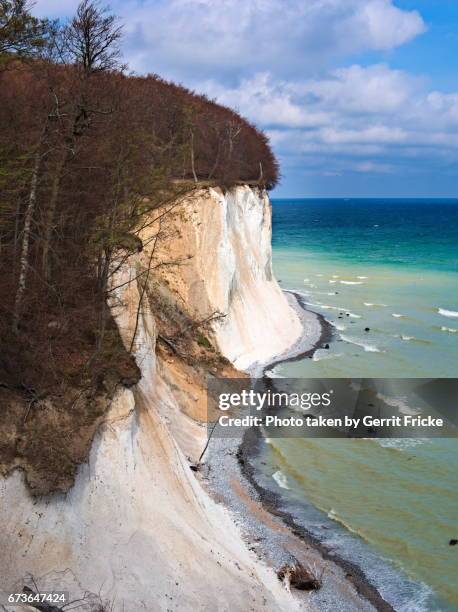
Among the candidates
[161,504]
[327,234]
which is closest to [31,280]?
[161,504]

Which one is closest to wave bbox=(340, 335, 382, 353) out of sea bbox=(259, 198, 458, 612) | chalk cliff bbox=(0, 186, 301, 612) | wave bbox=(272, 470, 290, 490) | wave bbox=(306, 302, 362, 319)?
sea bbox=(259, 198, 458, 612)

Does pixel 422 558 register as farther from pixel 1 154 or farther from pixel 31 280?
pixel 1 154

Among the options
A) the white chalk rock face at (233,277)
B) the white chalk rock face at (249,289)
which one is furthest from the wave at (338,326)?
the white chalk rock face at (249,289)

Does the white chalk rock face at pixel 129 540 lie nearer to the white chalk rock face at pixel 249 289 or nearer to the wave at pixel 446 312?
the white chalk rock face at pixel 249 289

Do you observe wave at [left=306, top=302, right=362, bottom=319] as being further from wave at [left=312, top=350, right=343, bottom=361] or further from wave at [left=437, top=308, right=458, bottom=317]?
wave at [left=312, top=350, right=343, bottom=361]

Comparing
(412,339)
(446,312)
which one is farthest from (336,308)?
(412,339)

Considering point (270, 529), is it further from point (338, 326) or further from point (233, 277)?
point (338, 326)
